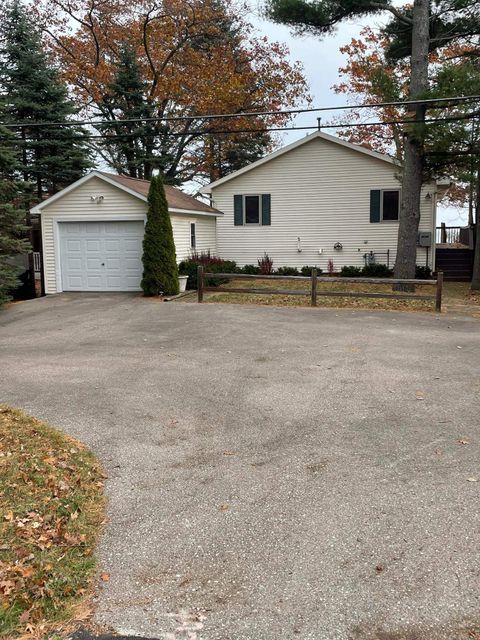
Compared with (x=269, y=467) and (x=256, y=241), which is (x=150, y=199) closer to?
(x=256, y=241)

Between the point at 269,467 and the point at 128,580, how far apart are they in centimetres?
166

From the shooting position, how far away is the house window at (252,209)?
2170cm

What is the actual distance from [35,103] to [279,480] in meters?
21.3

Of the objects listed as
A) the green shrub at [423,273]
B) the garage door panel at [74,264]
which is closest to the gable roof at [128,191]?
the garage door panel at [74,264]

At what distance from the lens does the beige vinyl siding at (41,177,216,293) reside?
53.7ft

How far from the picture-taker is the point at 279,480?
13.4ft

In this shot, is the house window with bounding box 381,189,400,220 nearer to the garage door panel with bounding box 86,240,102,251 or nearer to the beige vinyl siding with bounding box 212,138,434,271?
the beige vinyl siding with bounding box 212,138,434,271

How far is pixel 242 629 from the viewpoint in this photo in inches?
99.9

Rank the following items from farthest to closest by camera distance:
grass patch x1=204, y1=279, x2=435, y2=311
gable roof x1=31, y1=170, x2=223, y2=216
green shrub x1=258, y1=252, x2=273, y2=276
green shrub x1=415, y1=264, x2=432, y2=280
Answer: green shrub x1=258, y1=252, x2=273, y2=276
green shrub x1=415, y1=264, x2=432, y2=280
gable roof x1=31, y1=170, x2=223, y2=216
grass patch x1=204, y1=279, x2=435, y2=311

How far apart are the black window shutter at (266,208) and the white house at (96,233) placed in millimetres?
4804

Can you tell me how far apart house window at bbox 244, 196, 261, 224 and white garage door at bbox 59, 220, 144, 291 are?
257 inches

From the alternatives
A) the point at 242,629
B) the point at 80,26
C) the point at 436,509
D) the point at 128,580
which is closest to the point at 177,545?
the point at 128,580

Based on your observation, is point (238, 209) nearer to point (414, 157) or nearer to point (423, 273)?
point (423, 273)

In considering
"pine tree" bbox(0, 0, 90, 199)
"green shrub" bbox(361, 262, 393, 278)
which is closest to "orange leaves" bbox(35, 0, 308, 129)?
"pine tree" bbox(0, 0, 90, 199)
